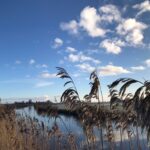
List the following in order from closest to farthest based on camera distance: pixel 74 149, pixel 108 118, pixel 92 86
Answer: pixel 92 86
pixel 108 118
pixel 74 149

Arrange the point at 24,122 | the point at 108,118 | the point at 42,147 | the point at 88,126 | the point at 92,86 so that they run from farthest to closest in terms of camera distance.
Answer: the point at 24,122 → the point at 42,147 → the point at 108,118 → the point at 88,126 → the point at 92,86

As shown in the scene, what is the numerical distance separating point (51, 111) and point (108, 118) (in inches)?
64.0

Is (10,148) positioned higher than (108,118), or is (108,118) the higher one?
(108,118)

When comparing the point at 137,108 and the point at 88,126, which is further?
the point at 88,126

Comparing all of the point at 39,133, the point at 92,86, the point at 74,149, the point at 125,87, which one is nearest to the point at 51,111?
the point at 74,149

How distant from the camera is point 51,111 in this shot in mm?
9391

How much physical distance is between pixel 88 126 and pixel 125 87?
4.61 meters

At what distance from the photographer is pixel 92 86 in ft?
19.1

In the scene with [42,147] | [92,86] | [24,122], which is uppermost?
[92,86]

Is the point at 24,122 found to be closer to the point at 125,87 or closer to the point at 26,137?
the point at 26,137

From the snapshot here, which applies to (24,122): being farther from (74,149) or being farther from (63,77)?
(63,77)

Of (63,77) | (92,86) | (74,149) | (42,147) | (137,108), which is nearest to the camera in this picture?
(137,108)

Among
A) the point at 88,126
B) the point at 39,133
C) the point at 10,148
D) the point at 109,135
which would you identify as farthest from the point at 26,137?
the point at 88,126

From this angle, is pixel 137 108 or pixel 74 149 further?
pixel 74 149
